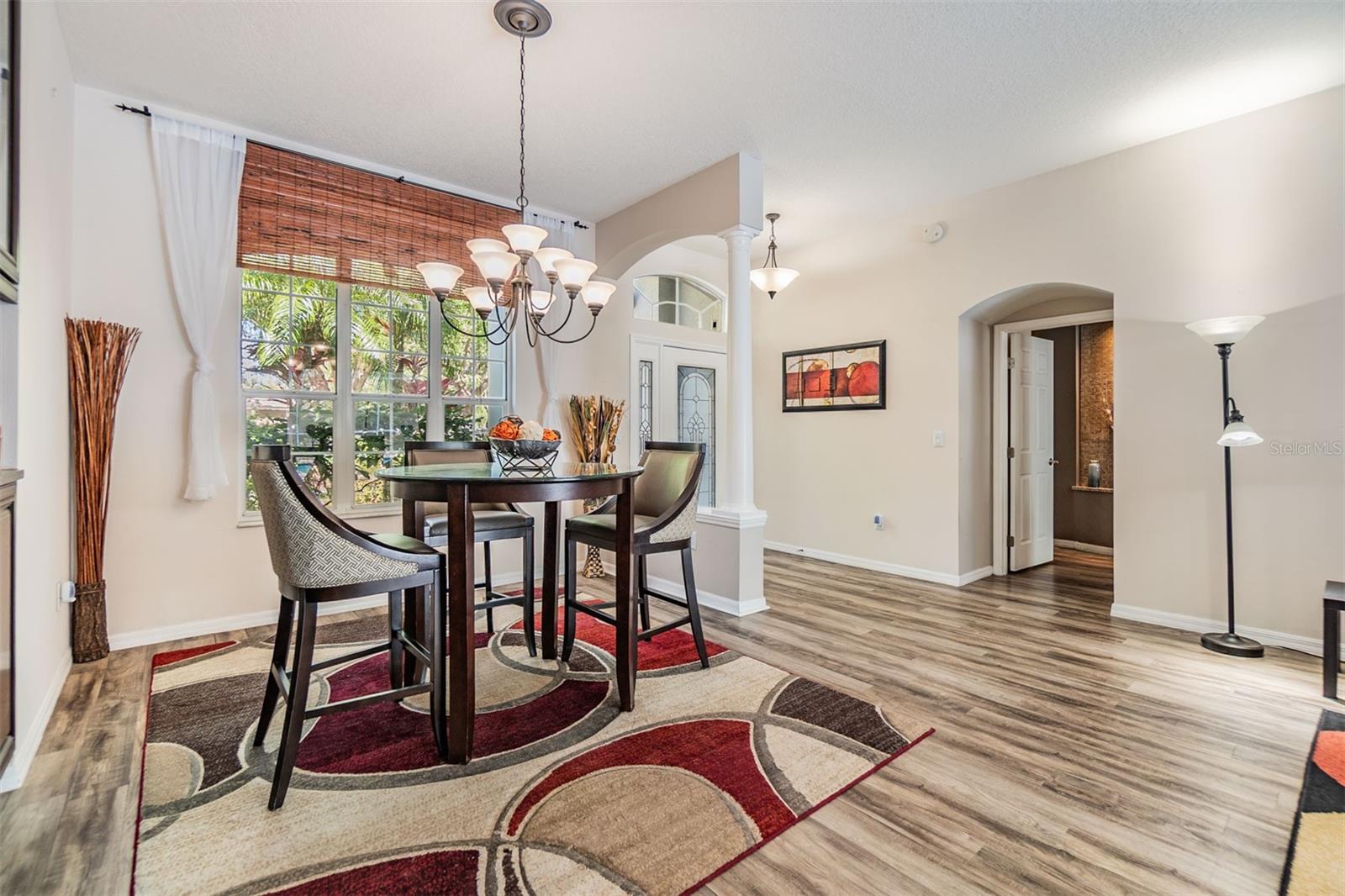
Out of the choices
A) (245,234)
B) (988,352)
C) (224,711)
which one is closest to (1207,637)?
(988,352)

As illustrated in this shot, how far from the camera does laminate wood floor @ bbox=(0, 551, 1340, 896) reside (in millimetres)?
1535

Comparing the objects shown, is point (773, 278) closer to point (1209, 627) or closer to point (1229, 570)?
point (1229, 570)

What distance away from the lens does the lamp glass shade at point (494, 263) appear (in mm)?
2436

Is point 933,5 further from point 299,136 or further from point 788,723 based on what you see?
point 299,136

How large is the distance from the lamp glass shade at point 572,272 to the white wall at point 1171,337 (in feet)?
10.0

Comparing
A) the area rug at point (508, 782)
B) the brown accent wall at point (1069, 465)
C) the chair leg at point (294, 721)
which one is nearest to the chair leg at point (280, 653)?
the area rug at point (508, 782)

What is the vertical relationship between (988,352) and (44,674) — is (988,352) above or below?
above

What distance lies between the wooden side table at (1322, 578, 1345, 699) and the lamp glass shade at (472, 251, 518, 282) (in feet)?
11.7

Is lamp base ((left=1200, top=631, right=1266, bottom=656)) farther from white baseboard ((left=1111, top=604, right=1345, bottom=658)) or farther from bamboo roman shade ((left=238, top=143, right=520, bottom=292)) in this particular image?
bamboo roman shade ((left=238, top=143, right=520, bottom=292))

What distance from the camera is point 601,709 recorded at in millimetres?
2396

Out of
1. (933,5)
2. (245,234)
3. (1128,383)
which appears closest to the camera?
(933,5)

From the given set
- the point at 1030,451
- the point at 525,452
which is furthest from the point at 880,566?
the point at 525,452

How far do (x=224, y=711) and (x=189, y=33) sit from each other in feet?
9.18

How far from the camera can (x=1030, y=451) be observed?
16.9ft
